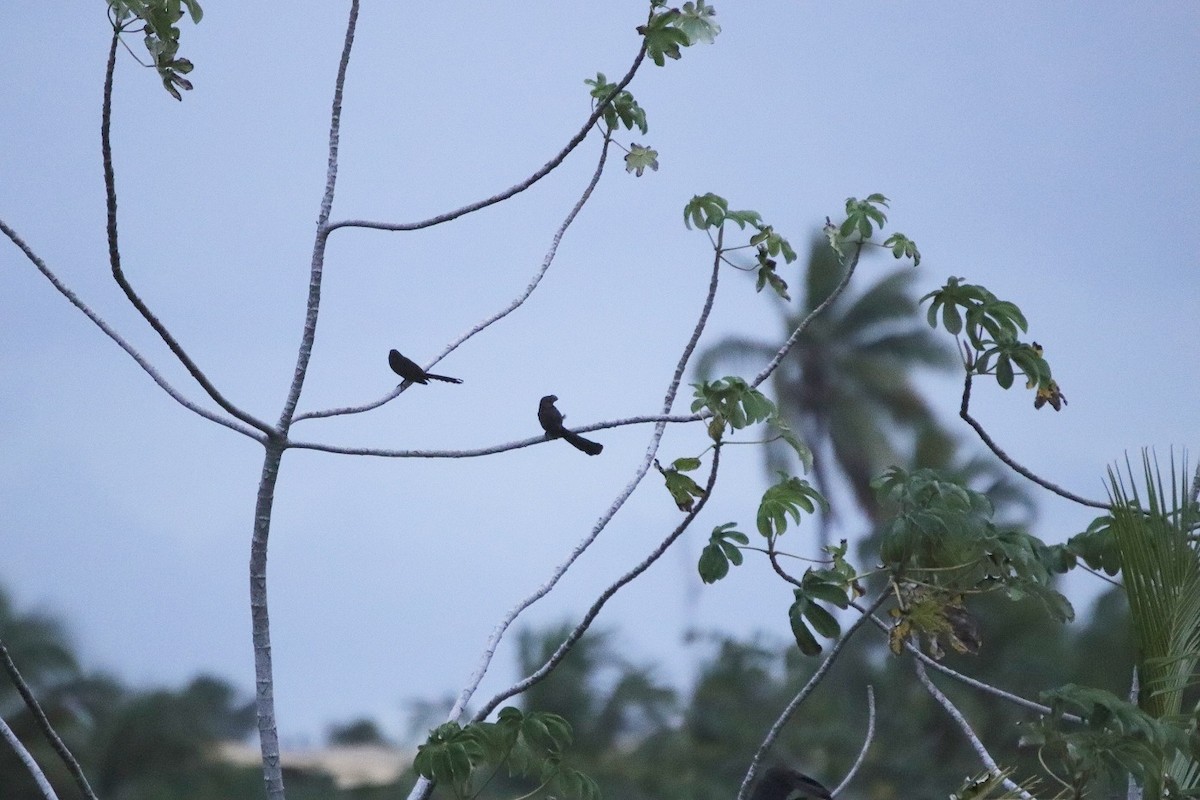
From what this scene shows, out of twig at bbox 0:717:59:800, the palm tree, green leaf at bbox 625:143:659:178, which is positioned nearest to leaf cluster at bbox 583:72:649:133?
A: green leaf at bbox 625:143:659:178

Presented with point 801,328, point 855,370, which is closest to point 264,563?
point 801,328

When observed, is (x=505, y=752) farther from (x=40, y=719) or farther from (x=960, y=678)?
(x=960, y=678)

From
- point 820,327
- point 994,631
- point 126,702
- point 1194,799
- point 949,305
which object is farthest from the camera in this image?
point 820,327

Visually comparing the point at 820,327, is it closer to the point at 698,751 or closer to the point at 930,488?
Answer: the point at 698,751

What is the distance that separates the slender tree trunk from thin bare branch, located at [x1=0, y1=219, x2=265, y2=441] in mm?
93

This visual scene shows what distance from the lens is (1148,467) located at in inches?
99.2

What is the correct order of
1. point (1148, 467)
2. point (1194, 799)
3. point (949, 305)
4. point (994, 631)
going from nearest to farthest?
point (1194, 799) → point (1148, 467) → point (949, 305) → point (994, 631)

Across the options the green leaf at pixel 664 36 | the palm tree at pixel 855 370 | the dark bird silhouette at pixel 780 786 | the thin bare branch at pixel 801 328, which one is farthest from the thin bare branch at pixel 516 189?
the palm tree at pixel 855 370

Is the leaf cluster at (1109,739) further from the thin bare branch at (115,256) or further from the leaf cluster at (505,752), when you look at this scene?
the thin bare branch at (115,256)

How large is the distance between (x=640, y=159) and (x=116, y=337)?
51.8 inches

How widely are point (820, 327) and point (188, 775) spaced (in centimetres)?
1332

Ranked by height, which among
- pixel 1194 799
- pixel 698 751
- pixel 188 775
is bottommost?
pixel 1194 799

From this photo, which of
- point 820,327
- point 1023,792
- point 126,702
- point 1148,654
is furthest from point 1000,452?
point 820,327

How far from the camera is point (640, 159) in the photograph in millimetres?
3125
